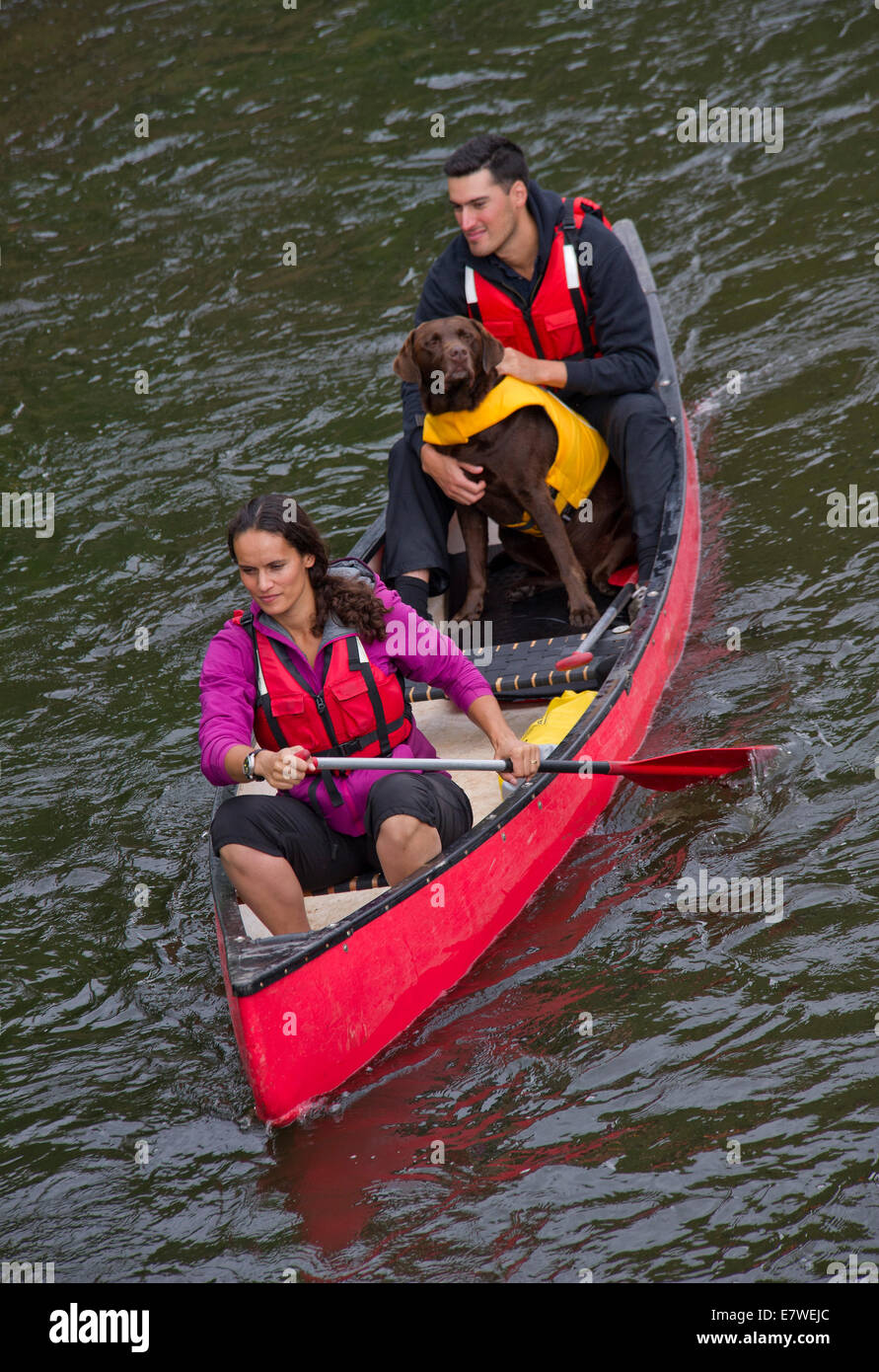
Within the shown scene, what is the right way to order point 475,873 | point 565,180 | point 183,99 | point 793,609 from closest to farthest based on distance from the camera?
point 475,873, point 793,609, point 565,180, point 183,99

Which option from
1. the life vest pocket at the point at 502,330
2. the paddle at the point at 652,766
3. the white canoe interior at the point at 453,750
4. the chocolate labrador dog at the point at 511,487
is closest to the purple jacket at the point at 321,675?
the paddle at the point at 652,766

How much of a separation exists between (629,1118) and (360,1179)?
723 mm

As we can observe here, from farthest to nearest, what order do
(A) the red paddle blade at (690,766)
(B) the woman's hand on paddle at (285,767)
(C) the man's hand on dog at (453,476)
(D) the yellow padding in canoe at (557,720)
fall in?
(C) the man's hand on dog at (453,476)
(D) the yellow padding in canoe at (557,720)
(A) the red paddle blade at (690,766)
(B) the woman's hand on paddle at (285,767)

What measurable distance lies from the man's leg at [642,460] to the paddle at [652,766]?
110 centimetres

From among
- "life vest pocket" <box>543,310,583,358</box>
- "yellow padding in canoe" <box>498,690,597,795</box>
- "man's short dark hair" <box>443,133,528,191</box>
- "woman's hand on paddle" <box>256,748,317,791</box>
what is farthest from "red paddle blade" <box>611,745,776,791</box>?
"man's short dark hair" <box>443,133,528,191</box>

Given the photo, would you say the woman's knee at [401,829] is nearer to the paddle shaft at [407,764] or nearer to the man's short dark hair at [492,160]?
the paddle shaft at [407,764]

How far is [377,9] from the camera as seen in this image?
13.1m

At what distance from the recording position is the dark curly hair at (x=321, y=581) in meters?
4.07

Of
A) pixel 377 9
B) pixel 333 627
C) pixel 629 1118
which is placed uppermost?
pixel 377 9

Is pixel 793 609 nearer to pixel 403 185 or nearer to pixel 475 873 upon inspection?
pixel 475 873

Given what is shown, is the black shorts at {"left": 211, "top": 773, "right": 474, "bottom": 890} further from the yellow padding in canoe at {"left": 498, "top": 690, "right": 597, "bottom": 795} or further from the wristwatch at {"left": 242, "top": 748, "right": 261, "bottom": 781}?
the yellow padding in canoe at {"left": 498, "top": 690, "right": 597, "bottom": 795}

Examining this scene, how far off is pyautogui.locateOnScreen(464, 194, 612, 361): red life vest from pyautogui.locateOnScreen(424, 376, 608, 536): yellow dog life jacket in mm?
275

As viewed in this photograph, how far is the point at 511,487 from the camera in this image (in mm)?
5621
